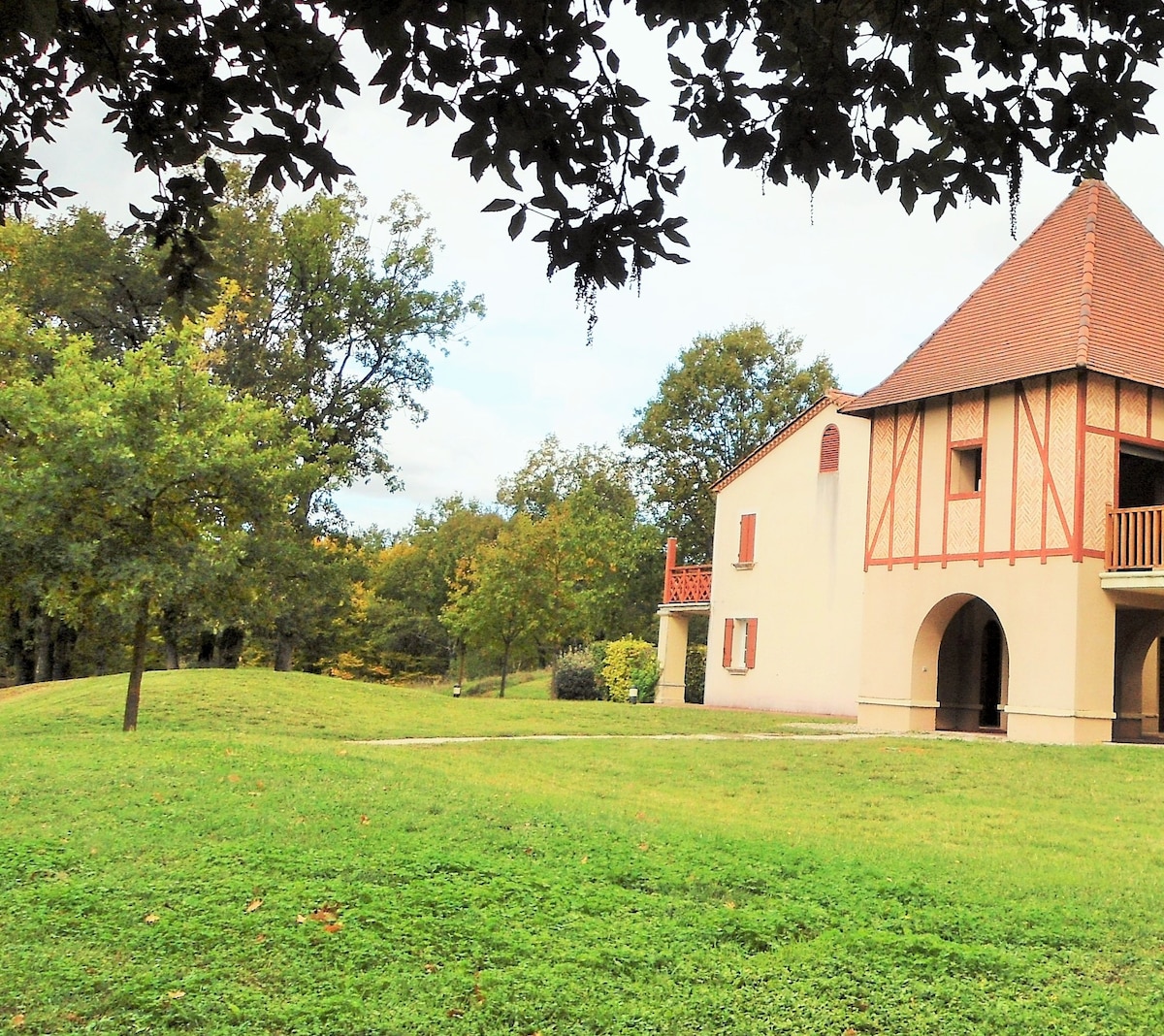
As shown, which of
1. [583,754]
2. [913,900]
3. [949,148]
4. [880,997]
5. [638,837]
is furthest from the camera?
[583,754]

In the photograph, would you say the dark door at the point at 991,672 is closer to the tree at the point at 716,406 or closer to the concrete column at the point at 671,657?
the concrete column at the point at 671,657

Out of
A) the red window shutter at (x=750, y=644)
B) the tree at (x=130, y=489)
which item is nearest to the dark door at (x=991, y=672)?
the red window shutter at (x=750, y=644)

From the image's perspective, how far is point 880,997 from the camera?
5.44 metres

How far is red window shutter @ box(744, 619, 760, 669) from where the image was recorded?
28.7 m

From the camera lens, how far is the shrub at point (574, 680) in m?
36.9

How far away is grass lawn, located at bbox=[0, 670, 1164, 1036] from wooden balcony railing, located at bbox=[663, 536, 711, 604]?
18628 mm

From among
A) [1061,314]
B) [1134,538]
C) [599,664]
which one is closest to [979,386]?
[1061,314]

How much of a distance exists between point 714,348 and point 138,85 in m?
42.5

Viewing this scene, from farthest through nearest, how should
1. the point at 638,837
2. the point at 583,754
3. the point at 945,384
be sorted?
the point at 945,384 → the point at 583,754 → the point at 638,837

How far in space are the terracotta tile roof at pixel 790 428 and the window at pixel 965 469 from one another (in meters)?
5.00

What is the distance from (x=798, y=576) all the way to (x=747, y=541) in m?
2.10

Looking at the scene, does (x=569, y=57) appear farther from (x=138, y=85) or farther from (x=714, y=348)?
(x=714, y=348)

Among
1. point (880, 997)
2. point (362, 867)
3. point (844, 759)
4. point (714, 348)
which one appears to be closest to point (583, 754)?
point (844, 759)

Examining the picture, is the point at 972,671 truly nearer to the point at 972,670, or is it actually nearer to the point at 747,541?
the point at 972,670
